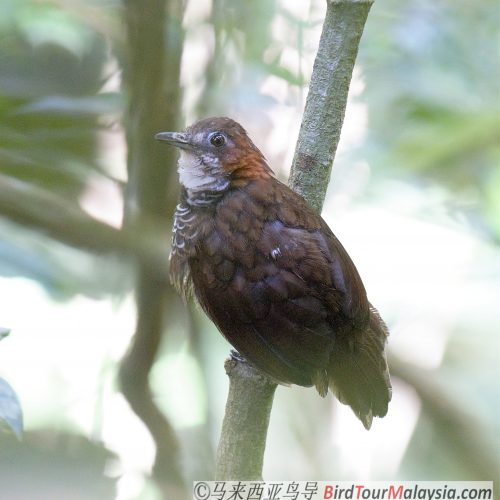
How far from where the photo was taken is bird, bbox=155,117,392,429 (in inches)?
71.5

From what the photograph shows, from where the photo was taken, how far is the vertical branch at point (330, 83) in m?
1.84

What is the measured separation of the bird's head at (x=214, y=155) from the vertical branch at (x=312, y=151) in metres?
0.22

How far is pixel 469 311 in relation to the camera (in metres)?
3.07

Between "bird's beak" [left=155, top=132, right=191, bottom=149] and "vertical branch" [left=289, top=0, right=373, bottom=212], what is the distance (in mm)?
350

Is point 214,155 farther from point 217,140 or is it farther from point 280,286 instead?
point 280,286

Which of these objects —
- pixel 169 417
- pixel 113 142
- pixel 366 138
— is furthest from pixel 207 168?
pixel 366 138

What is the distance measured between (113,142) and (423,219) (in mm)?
1304

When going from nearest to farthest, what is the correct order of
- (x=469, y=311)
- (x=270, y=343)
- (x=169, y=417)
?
(x=270, y=343), (x=169, y=417), (x=469, y=311)

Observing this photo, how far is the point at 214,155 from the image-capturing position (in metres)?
2.09

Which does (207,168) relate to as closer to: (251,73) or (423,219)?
(251,73)

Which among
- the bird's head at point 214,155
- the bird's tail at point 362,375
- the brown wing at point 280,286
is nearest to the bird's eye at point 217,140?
the bird's head at point 214,155

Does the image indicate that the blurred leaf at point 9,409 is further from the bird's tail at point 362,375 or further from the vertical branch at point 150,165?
the vertical branch at point 150,165

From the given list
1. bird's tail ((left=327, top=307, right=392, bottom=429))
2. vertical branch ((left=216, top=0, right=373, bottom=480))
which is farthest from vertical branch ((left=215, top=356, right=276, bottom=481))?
bird's tail ((left=327, top=307, right=392, bottom=429))

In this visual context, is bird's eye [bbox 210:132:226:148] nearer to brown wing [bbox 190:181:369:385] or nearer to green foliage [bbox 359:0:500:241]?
brown wing [bbox 190:181:369:385]
